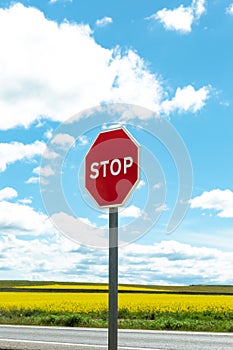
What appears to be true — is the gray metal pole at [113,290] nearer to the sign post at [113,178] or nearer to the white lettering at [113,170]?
the sign post at [113,178]

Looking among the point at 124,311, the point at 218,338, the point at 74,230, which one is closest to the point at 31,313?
the point at 124,311

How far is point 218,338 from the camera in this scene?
13.4m

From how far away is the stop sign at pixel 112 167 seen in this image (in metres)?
4.33

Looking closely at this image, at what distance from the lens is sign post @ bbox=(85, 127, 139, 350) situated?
4340 millimetres

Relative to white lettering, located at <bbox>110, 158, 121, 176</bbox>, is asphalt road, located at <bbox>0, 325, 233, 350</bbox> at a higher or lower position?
lower

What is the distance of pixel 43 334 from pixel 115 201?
10619 mm

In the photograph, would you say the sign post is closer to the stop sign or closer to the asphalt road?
the stop sign

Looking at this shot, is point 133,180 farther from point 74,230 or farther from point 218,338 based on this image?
point 218,338

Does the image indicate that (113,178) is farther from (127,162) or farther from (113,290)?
A: (113,290)

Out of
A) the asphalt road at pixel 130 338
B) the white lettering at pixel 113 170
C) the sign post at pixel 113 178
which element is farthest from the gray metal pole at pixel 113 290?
the asphalt road at pixel 130 338

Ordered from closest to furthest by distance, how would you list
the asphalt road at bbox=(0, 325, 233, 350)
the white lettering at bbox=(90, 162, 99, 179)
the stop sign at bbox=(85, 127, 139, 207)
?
the stop sign at bbox=(85, 127, 139, 207), the white lettering at bbox=(90, 162, 99, 179), the asphalt road at bbox=(0, 325, 233, 350)

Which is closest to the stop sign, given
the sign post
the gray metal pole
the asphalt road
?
the sign post

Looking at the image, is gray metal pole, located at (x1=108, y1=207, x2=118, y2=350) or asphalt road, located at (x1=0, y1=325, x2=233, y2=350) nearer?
gray metal pole, located at (x1=108, y1=207, x2=118, y2=350)

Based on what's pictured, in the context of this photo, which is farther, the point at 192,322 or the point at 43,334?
the point at 192,322
